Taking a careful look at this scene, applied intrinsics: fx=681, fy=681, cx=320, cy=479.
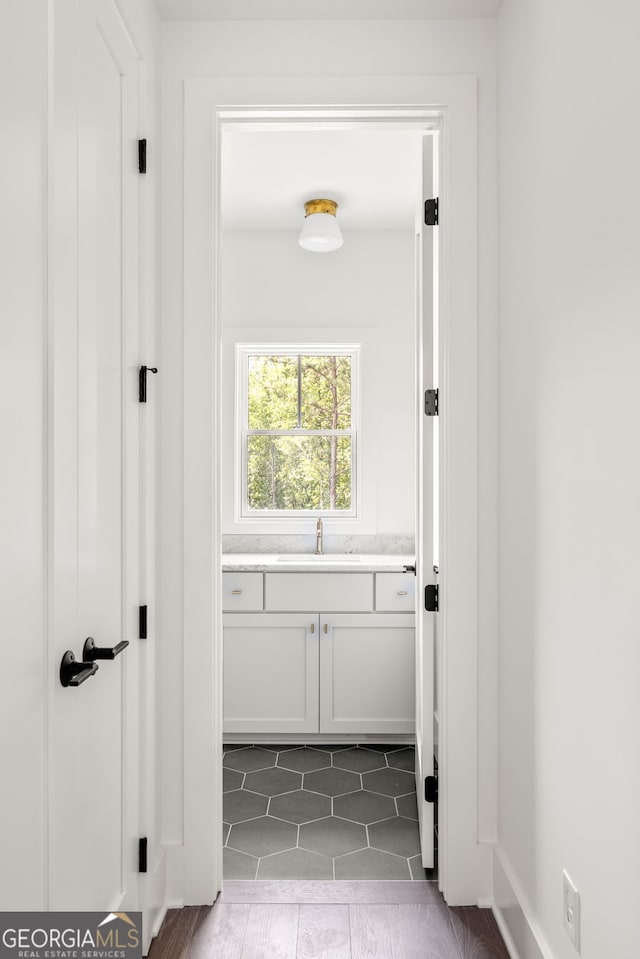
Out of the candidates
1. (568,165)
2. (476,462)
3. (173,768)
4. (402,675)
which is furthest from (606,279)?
(402,675)

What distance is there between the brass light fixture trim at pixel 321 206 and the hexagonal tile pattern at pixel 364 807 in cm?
269

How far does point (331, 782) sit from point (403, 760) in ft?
1.38

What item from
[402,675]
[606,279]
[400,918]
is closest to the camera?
[606,279]

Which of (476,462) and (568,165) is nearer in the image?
(568,165)

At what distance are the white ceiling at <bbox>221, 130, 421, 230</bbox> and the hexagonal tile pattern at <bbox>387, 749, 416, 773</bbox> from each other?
8.16 feet

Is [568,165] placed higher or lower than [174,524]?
higher

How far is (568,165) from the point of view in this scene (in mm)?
1459

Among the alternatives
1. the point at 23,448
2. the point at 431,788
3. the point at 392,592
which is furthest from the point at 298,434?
the point at 23,448

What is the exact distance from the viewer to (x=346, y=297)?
379 centimetres

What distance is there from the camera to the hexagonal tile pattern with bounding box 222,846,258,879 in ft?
7.26

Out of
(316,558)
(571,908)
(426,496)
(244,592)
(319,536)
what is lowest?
(571,908)

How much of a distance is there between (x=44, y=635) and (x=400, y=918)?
1.46 metres

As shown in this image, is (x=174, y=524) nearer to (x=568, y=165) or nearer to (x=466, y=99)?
(x=568, y=165)

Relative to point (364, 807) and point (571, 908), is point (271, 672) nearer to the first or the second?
point (364, 807)
